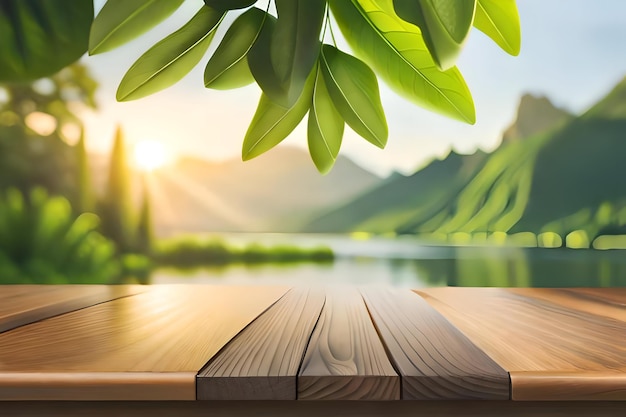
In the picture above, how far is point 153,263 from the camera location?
5.77 feet

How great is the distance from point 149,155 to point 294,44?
5.61 ft

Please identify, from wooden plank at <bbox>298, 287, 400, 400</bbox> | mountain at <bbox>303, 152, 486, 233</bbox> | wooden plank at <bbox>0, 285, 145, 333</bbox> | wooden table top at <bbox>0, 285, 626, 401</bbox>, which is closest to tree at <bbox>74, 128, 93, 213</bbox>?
mountain at <bbox>303, 152, 486, 233</bbox>

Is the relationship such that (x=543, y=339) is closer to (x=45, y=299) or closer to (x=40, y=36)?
(x=40, y=36)

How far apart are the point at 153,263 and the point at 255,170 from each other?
441 mm

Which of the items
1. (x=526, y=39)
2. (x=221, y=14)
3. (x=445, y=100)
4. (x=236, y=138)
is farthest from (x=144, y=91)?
(x=526, y=39)

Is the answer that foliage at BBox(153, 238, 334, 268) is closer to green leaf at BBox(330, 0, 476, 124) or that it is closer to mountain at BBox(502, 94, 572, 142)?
mountain at BBox(502, 94, 572, 142)

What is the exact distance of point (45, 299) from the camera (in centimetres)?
74

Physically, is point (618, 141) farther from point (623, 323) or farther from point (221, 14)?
point (221, 14)

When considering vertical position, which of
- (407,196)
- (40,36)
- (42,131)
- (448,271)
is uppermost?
(42,131)

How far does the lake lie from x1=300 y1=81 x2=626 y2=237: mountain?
6 centimetres

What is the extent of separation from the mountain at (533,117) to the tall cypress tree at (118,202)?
1233 mm

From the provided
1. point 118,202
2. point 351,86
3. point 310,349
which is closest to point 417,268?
point 118,202

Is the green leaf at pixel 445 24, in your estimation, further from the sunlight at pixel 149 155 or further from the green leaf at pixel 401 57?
the sunlight at pixel 149 155

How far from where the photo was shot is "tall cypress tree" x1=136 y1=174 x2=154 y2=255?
178cm
